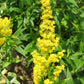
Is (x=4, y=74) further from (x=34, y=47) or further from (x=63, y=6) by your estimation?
(x=63, y=6)

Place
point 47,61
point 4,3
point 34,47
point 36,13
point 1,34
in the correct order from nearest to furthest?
point 47,61, point 1,34, point 34,47, point 4,3, point 36,13

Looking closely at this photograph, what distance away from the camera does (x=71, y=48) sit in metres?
2.91

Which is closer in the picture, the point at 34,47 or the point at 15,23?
the point at 34,47

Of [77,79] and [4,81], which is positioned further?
[4,81]

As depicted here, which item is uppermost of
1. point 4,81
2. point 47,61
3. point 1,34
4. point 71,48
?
point 1,34

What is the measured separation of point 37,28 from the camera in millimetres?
3223

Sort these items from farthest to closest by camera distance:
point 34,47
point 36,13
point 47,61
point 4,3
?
point 36,13 → point 4,3 → point 34,47 → point 47,61

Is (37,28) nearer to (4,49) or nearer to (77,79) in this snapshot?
(4,49)

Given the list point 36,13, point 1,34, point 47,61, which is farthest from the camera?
point 36,13

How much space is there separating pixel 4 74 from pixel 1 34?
1.43 m

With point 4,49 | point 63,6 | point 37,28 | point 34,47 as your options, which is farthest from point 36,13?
point 4,49

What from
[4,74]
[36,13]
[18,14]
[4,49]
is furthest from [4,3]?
[4,74]

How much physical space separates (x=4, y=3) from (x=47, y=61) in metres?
1.76

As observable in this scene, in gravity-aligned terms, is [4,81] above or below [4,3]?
below
